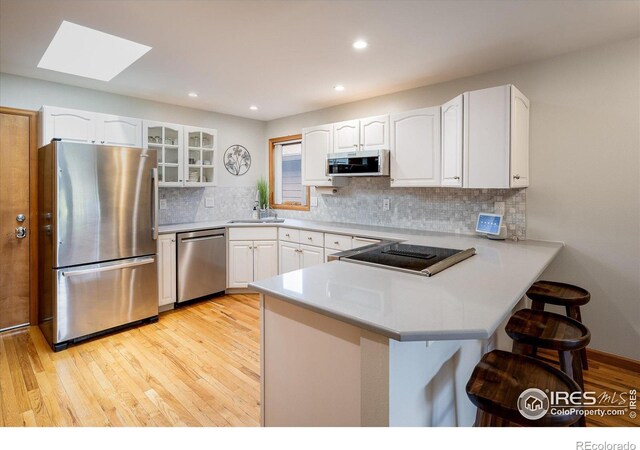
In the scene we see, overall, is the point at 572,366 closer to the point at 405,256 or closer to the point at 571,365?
the point at 571,365

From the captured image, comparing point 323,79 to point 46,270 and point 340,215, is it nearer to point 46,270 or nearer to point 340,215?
point 340,215

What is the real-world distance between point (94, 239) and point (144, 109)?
70.9 inches

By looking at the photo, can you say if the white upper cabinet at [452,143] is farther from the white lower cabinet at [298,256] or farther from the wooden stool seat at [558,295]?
the white lower cabinet at [298,256]

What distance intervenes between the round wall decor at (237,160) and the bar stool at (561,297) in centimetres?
396

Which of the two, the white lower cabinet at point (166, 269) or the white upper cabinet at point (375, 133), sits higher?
the white upper cabinet at point (375, 133)

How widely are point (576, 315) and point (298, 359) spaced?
1.83 meters

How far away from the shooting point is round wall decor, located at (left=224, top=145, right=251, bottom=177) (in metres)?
4.95

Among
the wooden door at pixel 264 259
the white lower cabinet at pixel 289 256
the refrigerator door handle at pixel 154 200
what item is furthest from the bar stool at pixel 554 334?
the refrigerator door handle at pixel 154 200

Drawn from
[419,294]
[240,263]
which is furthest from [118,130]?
[419,294]

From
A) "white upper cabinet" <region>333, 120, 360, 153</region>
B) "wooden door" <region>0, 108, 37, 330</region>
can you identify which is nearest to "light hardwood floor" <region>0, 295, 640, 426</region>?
"wooden door" <region>0, 108, 37, 330</region>

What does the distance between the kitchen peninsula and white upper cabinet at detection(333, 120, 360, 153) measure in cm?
221

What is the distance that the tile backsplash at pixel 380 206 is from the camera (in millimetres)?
3160
